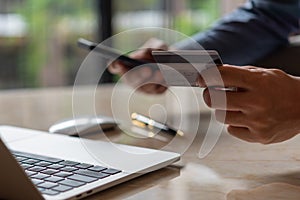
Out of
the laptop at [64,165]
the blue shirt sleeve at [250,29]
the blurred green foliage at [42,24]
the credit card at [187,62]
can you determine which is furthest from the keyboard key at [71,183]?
the blurred green foliage at [42,24]

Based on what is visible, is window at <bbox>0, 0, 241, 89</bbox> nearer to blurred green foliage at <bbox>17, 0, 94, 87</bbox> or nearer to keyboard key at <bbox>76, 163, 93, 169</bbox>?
blurred green foliage at <bbox>17, 0, 94, 87</bbox>

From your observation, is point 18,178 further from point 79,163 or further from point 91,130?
point 91,130

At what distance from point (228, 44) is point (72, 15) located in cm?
187

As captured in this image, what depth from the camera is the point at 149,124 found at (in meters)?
1.17

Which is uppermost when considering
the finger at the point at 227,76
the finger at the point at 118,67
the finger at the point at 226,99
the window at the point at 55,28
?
the finger at the point at 227,76

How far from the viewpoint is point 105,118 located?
119 cm

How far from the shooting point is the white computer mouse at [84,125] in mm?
1089

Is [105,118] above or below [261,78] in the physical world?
below

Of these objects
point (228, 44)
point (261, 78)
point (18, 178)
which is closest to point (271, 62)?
point (228, 44)

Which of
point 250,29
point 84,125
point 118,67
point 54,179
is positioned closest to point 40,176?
point 54,179

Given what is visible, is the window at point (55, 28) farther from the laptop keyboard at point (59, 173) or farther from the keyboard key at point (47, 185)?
the keyboard key at point (47, 185)

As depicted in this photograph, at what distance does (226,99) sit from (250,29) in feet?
2.62

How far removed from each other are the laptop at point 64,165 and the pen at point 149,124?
0.55 ft

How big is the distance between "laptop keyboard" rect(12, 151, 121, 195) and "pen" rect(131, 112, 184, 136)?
0.31 m
